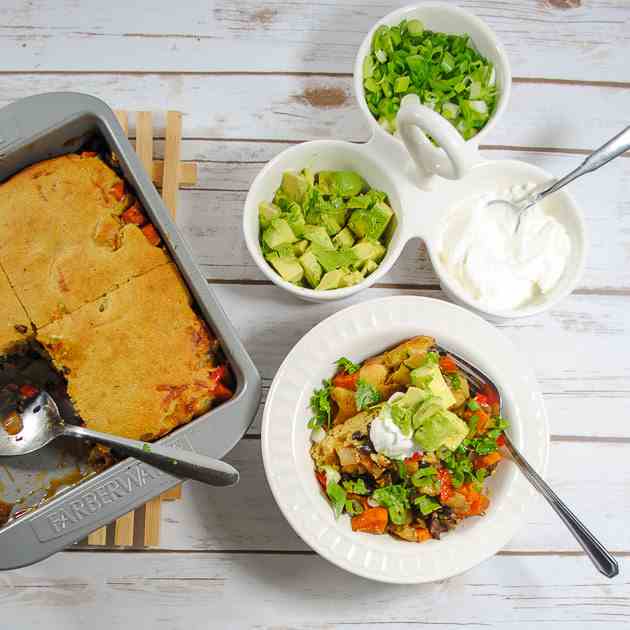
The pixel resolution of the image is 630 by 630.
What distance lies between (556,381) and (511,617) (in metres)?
0.76

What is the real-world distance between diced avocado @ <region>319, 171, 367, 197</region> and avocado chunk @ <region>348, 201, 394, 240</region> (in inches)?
2.8

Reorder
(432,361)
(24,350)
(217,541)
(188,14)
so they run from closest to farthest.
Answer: (432,361) < (24,350) < (217,541) < (188,14)

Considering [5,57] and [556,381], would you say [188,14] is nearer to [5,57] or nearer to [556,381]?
[5,57]

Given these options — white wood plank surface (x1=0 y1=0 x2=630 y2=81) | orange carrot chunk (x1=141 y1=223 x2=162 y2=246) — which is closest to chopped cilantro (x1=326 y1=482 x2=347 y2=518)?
orange carrot chunk (x1=141 y1=223 x2=162 y2=246)

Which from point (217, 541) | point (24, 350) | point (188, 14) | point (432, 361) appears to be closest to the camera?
point (432, 361)

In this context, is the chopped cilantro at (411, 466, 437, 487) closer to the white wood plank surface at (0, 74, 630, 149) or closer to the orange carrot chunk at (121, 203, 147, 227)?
the orange carrot chunk at (121, 203, 147, 227)

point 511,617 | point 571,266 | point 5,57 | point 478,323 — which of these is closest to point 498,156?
point 571,266

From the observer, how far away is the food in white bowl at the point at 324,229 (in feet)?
6.99

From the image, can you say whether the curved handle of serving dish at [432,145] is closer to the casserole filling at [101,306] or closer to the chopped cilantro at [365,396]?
the chopped cilantro at [365,396]

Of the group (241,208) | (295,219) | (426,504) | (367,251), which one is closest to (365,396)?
(426,504)

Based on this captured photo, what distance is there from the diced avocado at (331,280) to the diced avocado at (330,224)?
148 millimetres

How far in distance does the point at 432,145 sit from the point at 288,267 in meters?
0.53

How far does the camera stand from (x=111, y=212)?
206cm

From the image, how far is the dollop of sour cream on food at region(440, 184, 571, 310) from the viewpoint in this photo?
2.17m
